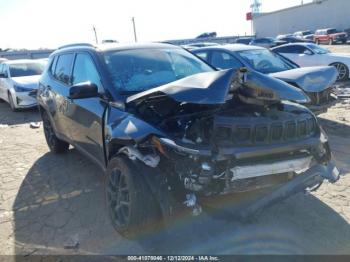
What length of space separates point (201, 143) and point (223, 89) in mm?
456

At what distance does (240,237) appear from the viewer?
11.3 ft

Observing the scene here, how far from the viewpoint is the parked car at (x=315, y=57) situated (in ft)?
40.4

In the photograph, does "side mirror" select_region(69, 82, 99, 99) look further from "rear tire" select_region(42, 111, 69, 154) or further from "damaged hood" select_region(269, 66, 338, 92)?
"damaged hood" select_region(269, 66, 338, 92)

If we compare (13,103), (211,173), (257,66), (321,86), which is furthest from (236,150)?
(13,103)

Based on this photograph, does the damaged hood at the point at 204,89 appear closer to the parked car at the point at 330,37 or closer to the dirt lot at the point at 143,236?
the dirt lot at the point at 143,236

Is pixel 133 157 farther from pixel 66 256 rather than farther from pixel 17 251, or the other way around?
pixel 17 251

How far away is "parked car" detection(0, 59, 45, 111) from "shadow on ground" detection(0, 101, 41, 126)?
238 mm

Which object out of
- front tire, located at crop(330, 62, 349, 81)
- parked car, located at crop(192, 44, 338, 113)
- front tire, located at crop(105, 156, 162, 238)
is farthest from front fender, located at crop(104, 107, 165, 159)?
front tire, located at crop(330, 62, 349, 81)

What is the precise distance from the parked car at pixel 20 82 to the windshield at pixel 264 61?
18.5 feet

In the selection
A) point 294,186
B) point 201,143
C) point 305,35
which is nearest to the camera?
point 201,143

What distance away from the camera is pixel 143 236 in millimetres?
3213

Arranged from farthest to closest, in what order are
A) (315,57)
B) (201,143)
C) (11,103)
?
1. (315,57)
2. (11,103)
3. (201,143)

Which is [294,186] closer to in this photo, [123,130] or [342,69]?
[123,130]

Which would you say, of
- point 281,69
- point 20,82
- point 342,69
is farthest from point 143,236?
point 342,69
